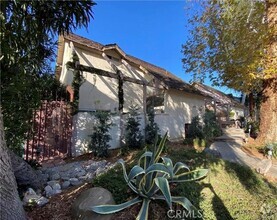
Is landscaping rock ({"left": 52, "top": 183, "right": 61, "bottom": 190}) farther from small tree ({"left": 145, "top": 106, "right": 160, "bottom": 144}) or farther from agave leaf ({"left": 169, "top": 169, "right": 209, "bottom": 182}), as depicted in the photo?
small tree ({"left": 145, "top": 106, "right": 160, "bottom": 144})

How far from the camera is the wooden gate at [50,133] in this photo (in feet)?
24.8

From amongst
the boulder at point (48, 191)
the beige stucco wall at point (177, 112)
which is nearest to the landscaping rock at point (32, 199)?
the boulder at point (48, 191)

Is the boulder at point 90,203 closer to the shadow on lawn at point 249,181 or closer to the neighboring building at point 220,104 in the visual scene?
the shadow on lawn at point 249,181

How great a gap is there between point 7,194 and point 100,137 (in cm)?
572

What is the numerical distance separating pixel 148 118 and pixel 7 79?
7.27m

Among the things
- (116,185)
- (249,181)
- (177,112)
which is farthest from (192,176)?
(177,112)

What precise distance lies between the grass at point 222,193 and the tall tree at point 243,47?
20.8ft

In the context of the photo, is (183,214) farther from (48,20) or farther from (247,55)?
(247,55)

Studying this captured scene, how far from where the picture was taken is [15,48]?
4.00 meters

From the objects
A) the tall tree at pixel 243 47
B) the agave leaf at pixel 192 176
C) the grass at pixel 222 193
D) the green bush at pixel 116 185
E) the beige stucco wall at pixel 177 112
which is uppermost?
the tall tree at pixel 243 47

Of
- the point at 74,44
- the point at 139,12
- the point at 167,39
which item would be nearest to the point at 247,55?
the point at 139,12

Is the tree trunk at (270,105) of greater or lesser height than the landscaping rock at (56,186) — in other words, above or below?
above

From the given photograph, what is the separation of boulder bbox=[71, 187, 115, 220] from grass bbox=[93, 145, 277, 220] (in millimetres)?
372

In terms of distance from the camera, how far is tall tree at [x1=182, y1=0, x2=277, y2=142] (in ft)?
34.5
